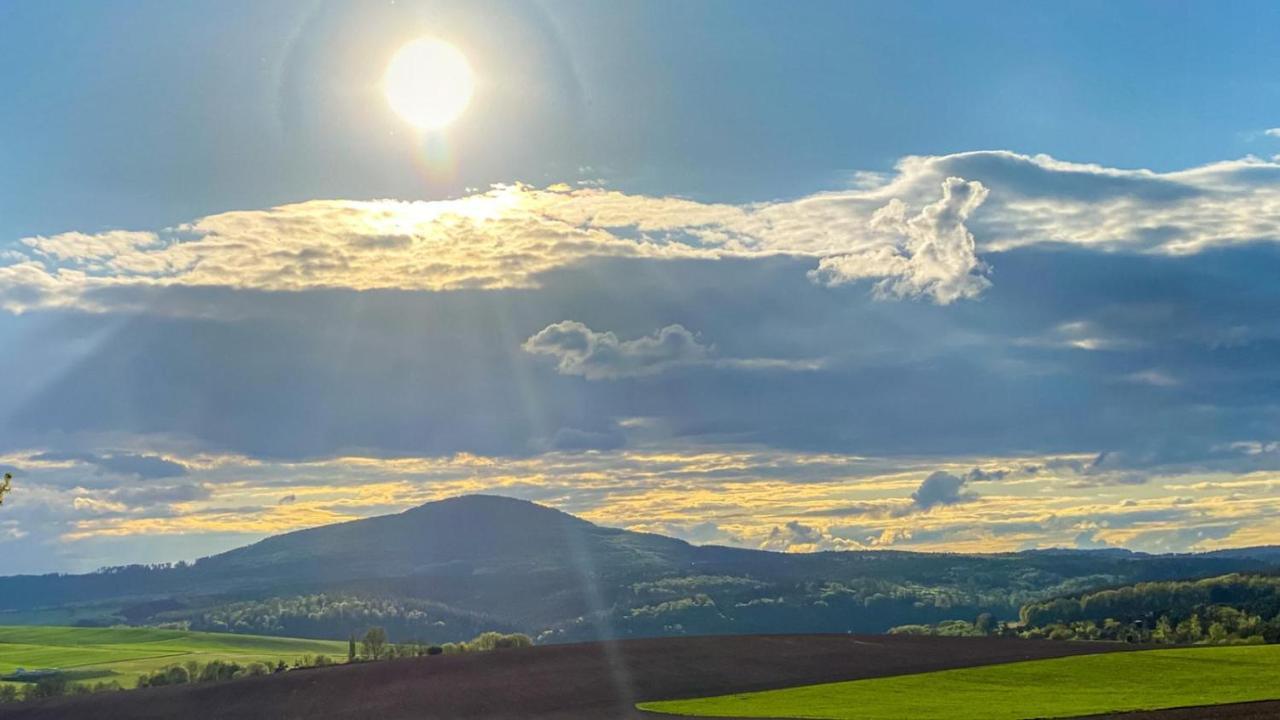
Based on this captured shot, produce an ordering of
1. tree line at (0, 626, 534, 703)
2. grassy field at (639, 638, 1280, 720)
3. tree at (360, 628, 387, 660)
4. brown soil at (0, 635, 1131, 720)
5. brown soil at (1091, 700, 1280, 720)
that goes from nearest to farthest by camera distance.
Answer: brown soil at (1091, 700, 1280, 720) → grassy field at (639, 638, 1280, 720) → brown soil at (0, 635, 1131, 720) → tree line at (0, 626, 534, 703) → tree at (360, 628, 387, 660)

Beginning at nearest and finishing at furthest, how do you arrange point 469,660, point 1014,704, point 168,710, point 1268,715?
point 1268,715
point 1014,704
point 168,710
point 469,660

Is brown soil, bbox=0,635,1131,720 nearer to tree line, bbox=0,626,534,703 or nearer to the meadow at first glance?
the meadow

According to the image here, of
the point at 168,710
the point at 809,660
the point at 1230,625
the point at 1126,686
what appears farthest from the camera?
the point at 1230,625

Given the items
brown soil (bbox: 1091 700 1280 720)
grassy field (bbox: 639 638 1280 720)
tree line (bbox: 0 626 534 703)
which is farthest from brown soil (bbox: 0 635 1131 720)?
brown soil (bbox: 1091 700 1280 720)

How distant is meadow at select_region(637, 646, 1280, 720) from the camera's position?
3553 inches

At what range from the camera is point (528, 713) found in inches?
4176

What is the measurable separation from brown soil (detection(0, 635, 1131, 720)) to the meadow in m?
7.33

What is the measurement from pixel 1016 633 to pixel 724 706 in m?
106

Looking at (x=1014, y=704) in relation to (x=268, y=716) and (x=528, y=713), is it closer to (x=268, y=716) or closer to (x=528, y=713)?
(x=528, y=713)

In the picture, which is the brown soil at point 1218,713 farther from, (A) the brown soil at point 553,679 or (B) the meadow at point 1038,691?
(A) the brown soil at point 553,679

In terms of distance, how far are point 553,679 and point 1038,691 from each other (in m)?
46.9

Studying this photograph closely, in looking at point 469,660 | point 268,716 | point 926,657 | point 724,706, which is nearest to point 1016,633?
point 926,657

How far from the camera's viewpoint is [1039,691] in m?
104

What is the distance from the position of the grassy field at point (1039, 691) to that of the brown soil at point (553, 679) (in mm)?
7444
